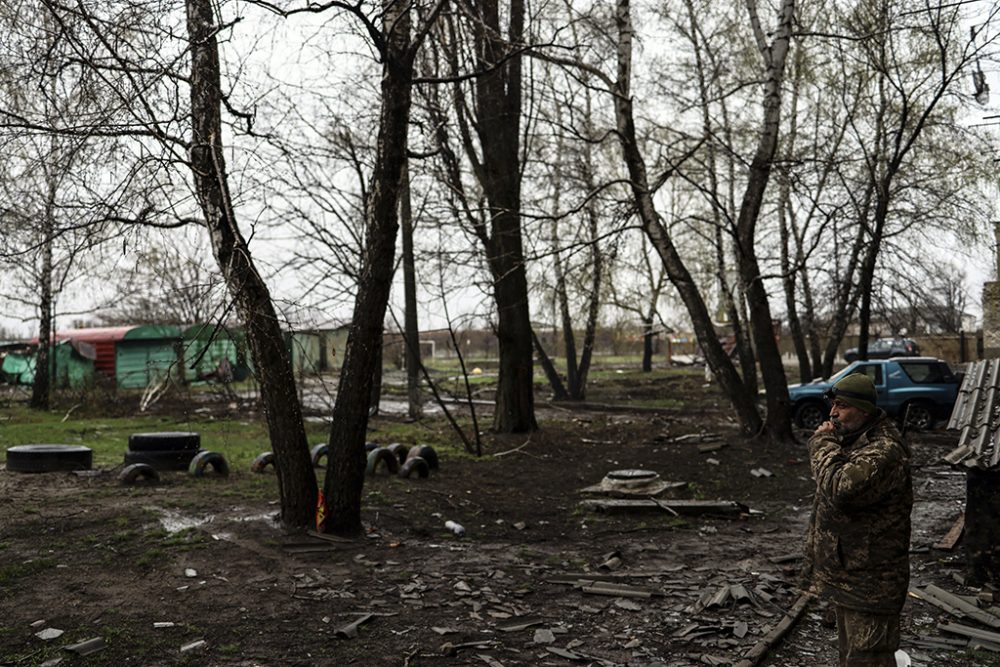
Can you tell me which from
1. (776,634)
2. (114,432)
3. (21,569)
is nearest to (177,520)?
(21,569)

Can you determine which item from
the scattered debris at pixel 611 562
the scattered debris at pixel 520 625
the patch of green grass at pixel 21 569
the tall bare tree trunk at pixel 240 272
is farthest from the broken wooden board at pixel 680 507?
the patch of green grass at pixel 21 569

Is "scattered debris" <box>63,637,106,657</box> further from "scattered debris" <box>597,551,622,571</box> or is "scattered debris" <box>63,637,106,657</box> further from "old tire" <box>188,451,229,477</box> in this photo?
"old tire" <box>188,451,229,477</box>

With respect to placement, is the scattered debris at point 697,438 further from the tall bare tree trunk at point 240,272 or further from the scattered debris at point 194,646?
the scattered debris at point 194,646

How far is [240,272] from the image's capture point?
8711 mm

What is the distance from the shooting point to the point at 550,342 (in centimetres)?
5244

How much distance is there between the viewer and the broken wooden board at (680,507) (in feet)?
38.1

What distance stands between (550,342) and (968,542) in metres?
44.3

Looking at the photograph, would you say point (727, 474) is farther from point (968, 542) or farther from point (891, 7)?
point (891, 7)

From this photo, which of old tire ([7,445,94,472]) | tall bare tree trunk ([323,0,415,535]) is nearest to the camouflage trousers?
tall bare tree trunk ([323,0,415,535])

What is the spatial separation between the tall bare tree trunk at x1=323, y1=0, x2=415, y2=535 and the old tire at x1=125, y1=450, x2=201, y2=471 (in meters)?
5.02

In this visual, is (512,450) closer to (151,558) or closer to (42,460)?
(42,460)

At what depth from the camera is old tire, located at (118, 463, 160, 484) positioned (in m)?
12.0

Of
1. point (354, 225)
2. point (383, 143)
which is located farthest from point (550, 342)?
point (383, 143)

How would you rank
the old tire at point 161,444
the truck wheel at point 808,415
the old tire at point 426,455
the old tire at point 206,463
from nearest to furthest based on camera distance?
1. the old tire at point 206,463
2. the old tire at point 161,444
3. the old tire at point 426,455
4. the truck wheel at point 808,415
